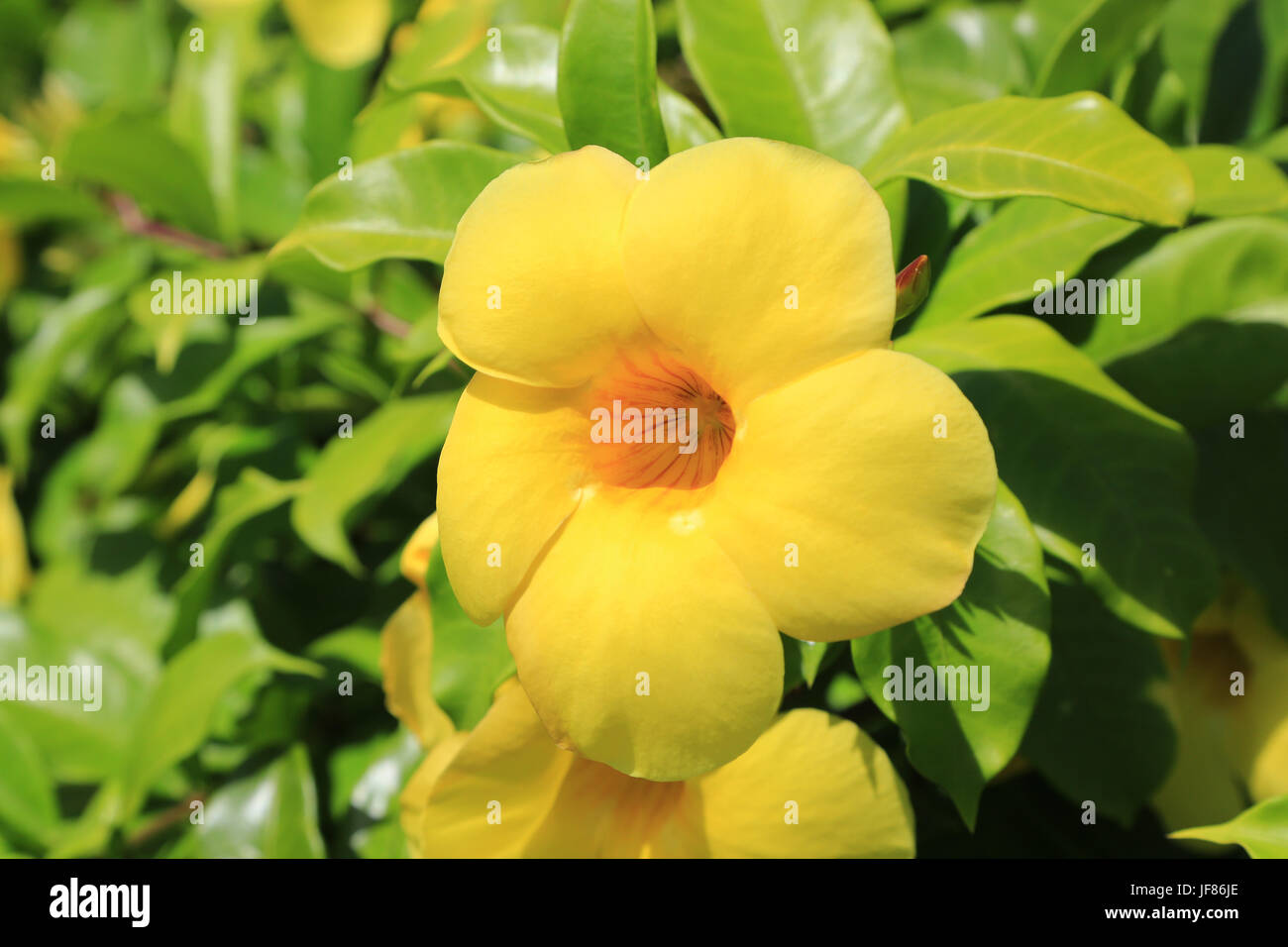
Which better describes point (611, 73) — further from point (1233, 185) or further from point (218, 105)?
point (218, 105)

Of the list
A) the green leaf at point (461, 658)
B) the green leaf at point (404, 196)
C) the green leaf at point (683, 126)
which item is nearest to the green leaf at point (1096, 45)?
the green leaf at point (683, 126)

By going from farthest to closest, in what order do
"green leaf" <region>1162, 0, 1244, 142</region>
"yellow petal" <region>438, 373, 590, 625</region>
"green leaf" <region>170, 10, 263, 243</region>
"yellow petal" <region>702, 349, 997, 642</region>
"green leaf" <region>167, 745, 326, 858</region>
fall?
1. "green leaf" <region>170, 10, 263, 243</region>
2. "green leaf" <region>1162, 0, 1244, 142</region>
3. "green leaf" <region>167, 745, 326, 858</region>
4. "yellow petal" <region>438, 373, 590, 625</region>
5. "yellow petal" <region>702, 349, 997, 642</region>

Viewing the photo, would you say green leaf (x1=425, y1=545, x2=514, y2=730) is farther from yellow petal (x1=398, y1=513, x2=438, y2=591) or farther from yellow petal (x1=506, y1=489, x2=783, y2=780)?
yellow petal (x1=506, y1=489, x2=783, y2=780)

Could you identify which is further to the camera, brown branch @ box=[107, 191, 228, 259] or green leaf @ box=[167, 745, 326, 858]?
brown branch @ box=[107, 191, 228, 259]

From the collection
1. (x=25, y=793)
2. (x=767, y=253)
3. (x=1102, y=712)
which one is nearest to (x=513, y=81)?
(x=767, y=253)

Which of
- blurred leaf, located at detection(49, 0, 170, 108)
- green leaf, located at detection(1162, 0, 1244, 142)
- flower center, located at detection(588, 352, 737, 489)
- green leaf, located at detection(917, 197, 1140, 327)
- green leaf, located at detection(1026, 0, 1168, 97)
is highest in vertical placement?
blurred leaf, located at detection(49, 0, 170, 108)

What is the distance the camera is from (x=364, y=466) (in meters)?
1.36

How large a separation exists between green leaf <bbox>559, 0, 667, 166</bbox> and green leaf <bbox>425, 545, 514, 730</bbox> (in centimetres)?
50

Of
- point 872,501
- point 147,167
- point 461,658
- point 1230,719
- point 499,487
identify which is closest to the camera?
point 872,501

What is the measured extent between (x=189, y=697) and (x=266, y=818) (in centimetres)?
23

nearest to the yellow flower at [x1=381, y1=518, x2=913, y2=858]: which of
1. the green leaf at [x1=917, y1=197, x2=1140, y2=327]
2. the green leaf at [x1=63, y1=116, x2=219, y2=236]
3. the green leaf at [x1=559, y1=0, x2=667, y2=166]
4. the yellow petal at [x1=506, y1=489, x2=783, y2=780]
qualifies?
the yellow petal at [x1=506, y1=489, x2=783, y2=780]

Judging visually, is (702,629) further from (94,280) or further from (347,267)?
(94,280)

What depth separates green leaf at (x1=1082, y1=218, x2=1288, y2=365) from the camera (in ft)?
3.86
